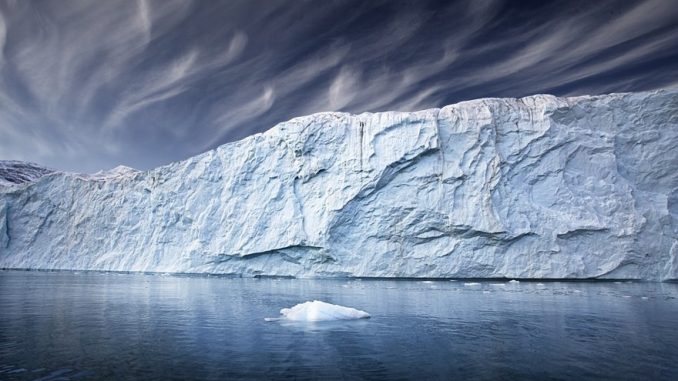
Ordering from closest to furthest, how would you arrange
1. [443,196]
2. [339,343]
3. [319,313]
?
[339,343]
[319,313]
[443,196]

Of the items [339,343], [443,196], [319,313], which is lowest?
[339,343]

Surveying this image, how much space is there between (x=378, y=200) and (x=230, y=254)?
9757 millimetres

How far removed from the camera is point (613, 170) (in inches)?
871

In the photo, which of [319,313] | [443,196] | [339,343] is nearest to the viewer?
[339,343]

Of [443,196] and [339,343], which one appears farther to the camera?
[443,196]

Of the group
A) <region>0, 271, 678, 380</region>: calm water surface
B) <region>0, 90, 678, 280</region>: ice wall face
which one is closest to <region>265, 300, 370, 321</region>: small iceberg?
<region>0, 271, 678, 380</region>: calm water surface

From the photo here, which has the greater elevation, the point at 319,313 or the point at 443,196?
the point at 443,196

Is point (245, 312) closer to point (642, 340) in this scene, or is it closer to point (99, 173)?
point (642, 340)

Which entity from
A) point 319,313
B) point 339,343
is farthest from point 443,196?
point 339,343

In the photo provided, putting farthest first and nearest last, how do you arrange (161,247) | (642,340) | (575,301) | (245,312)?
(161,247) → (575,301) → (245,312) → (642,340)

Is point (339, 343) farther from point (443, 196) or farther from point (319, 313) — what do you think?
point (443, 196)

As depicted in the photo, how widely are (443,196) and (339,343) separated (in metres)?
18.1

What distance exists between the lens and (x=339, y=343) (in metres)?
6.26

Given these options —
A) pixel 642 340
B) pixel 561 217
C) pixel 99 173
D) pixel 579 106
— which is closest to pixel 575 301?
pixel 642 340
